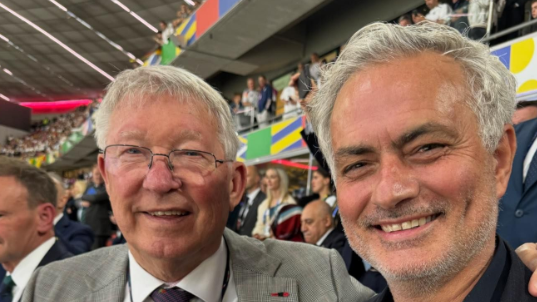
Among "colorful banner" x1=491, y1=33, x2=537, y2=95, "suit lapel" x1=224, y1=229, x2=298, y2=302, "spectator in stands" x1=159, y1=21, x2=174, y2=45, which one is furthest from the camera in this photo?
"spectator in stands" x1=159, y1=21, x2=174, y2=45

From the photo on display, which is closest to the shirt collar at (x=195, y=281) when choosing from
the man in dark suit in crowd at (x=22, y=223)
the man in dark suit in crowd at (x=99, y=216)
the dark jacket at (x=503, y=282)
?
the dark jacket at (x=503, y=282)

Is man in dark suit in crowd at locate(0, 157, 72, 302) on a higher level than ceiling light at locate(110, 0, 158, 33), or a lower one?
lower

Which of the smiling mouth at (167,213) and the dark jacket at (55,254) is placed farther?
the dark jacket at (55,254)

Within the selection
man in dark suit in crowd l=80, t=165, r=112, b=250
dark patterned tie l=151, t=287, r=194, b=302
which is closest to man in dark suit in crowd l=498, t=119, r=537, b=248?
dark patterned tie l=151, t=287, r=194, b=302

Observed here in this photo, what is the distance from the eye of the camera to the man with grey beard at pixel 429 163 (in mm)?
989

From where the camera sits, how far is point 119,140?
1436 mm

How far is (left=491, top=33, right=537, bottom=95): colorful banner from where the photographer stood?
406cm

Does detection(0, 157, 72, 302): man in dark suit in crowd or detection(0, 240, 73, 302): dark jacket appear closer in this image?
detection(0, 157, 72, 302): man in dark suit in crowd

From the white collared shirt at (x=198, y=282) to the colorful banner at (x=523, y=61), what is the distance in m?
3.39

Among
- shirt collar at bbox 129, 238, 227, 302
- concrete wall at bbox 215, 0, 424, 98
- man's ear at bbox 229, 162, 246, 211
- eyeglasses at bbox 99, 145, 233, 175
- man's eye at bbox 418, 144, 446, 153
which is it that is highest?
concrete wall at bbox 215, 0, 424, 98

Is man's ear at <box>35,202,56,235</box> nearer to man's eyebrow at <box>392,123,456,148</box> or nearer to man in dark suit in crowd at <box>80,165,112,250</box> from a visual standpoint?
man's eyebrow at <box>392,123,456,148</box>

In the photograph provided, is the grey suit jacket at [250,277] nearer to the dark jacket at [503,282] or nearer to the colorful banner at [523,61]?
the dark jacket at [503,282]

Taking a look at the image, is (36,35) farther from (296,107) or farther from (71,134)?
(296,107)

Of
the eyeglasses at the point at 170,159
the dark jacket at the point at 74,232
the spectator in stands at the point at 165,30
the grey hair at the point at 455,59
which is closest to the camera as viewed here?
the grey hair at the point at 455,59
